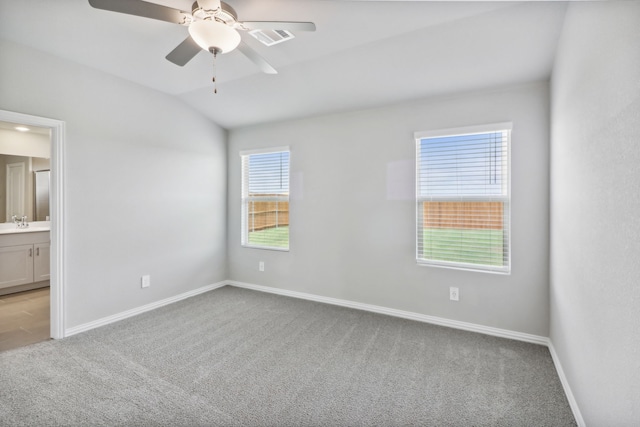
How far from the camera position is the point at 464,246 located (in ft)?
10.1

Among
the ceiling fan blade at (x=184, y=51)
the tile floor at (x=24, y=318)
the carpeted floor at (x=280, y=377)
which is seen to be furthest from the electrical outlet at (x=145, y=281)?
the ceiling fan blade at (x=184, y=51)

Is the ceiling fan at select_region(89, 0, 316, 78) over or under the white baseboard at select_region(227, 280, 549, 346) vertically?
over

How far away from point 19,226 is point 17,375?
3.40 meters

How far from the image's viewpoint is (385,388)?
6.77 feet

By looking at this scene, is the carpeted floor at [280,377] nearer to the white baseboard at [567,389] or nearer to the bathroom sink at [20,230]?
the white baseboard at [567,389]

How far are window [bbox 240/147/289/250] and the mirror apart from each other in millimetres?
3182

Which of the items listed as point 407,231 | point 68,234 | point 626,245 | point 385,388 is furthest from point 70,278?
point 626,245

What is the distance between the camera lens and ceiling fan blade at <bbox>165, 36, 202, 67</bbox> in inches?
77.5

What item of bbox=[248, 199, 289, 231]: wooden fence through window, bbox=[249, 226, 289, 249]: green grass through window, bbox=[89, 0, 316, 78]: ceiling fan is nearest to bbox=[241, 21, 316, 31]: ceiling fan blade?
bbox=[89, 0, 316, 78]: ceiling fan

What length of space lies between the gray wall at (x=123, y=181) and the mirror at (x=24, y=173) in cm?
234

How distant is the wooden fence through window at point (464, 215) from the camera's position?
2916 mm

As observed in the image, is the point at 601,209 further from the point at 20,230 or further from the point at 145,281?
the point at 20,230

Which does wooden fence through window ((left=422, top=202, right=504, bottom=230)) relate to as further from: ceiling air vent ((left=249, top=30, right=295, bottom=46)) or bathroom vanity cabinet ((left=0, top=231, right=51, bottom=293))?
bathroom vanity cabinet ((left=0, top=231, right=51, bottom=293))

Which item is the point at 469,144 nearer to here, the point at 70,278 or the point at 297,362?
the point at 297,362
